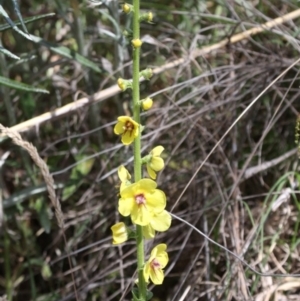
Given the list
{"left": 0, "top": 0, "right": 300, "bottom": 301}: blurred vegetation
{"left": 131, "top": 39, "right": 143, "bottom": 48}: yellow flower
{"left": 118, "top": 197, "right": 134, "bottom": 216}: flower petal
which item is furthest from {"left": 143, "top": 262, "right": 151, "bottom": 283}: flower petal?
{"left": 0, "top": 0, "right": 300, "bottom": 301}: blurred vegetation

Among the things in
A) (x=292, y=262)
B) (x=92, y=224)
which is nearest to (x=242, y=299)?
(x=292, y=262)

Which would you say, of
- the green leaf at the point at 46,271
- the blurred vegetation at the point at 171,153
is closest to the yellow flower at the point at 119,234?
the blurred vegetation at the point at 171,153

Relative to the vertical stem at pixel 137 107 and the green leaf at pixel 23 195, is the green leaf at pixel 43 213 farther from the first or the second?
the vertical stem at pixel 137 107

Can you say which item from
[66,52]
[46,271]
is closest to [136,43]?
[66,52]

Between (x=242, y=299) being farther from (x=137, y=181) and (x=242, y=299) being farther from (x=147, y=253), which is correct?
(x=137, y=181)

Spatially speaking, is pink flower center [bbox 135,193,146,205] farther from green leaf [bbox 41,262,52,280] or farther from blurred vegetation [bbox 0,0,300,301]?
green leaf [bbox 41,262,52,280]

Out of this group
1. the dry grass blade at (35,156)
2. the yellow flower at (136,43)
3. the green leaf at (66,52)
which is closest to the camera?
the yellow flower at (136,43)
